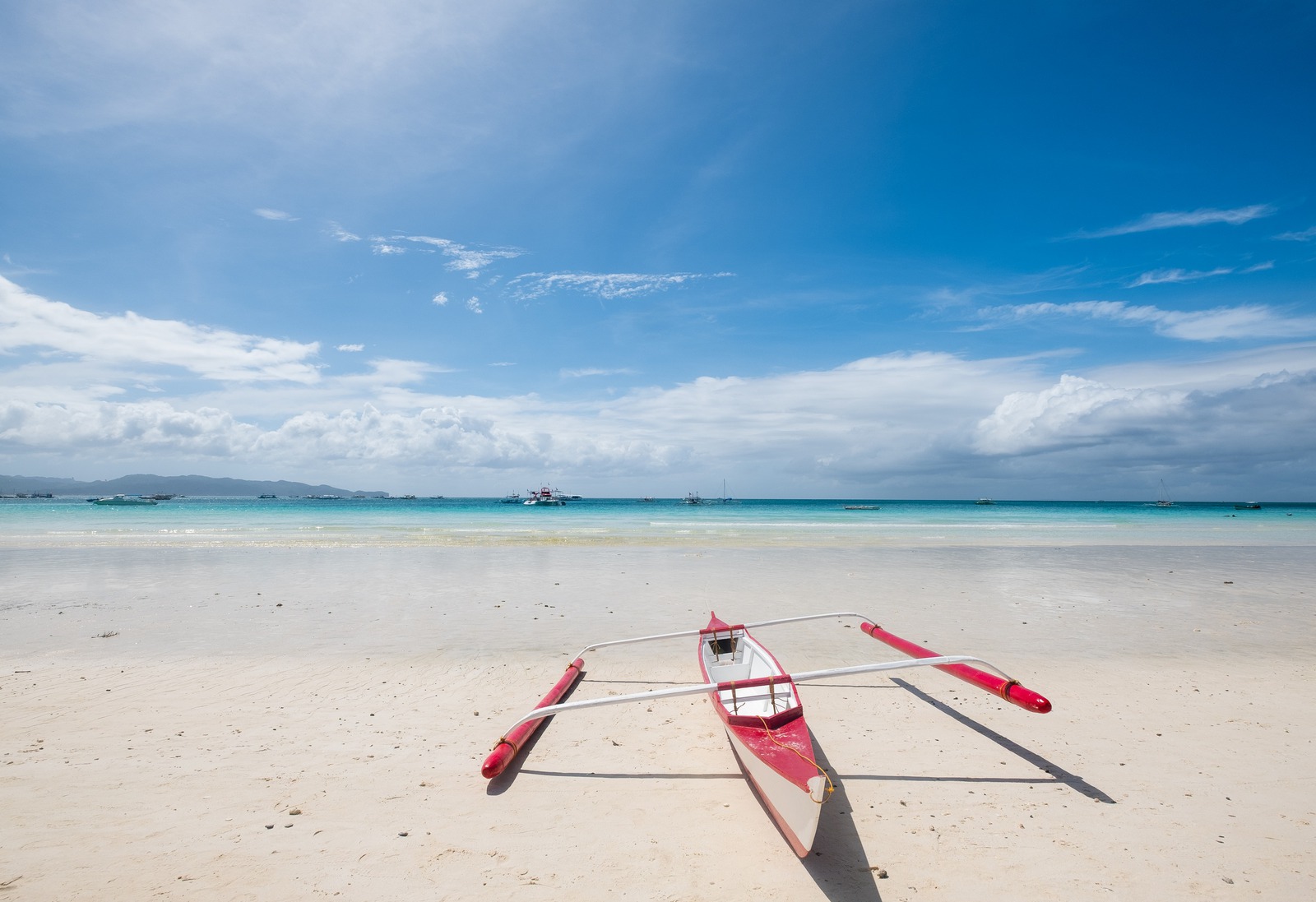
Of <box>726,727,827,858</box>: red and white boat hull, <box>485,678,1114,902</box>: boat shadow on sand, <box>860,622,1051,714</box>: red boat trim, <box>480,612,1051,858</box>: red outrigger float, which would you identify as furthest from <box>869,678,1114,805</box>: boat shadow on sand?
<box>726,727,827,858</box>: red and white boat hull

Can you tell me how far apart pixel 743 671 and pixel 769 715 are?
2101 mm

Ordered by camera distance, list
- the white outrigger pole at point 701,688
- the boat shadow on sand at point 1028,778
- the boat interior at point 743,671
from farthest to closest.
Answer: the boat interior at point 743,671, the white outrigger pole at point 701,688, the boat shadow on sand at point 1028,778

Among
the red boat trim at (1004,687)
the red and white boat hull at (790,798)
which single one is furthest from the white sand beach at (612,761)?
the red boat trim at (1004,687)

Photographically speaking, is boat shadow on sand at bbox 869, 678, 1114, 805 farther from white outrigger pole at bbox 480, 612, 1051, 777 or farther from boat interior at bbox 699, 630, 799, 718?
boat interior at bbox 699, 630, 799, 718

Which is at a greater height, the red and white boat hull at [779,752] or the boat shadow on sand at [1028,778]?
the red and white boat hull at [779,752]

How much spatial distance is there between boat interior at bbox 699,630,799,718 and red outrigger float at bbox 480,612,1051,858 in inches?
0.5

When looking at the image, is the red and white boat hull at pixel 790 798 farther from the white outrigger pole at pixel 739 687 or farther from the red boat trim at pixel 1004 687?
the red boat trim at pixel 1004 687

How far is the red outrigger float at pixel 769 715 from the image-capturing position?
4176mm

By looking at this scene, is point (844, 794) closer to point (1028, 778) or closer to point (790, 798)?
point (790, 798)

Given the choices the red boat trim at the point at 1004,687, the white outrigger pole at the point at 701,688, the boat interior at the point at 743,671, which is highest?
the white outrigger pole at the point at 701,688

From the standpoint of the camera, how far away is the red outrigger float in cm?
418

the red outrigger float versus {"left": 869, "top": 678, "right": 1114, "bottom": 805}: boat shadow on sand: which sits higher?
the red outrigger float

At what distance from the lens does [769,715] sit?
5.50 m

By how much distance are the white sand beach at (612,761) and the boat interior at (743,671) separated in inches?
18.2
